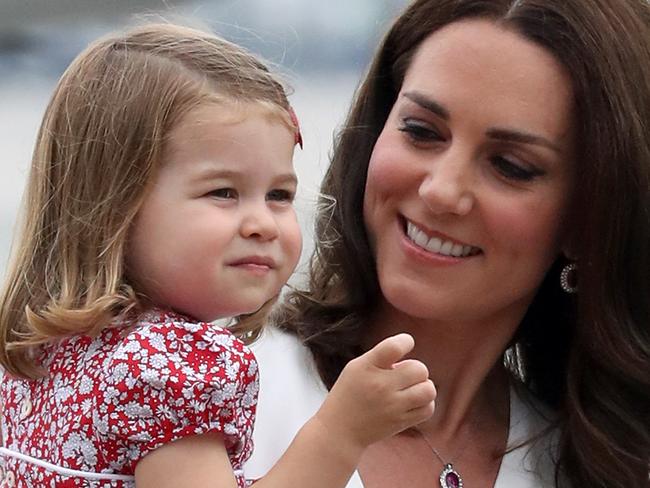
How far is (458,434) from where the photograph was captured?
7.03 ft

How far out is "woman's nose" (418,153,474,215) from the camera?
1916 mm

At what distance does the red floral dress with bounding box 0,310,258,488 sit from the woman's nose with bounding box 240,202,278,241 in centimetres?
11

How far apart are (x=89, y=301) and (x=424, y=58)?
0.78 meters

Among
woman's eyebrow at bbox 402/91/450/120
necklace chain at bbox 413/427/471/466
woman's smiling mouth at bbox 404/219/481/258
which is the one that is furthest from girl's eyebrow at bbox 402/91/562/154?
Result: necklace chain at bbox 413/427/471/466

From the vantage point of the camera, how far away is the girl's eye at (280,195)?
1555mm

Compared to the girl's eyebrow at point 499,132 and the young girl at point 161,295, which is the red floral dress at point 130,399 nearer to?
the young girl at point 161,295

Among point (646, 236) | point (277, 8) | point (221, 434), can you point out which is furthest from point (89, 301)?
point (277, 8)

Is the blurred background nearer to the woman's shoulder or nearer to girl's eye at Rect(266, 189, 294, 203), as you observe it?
the woman's shoulder

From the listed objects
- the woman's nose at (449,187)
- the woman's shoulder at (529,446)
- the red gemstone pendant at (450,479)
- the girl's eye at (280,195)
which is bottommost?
the red gemstone pendant at (450,479)

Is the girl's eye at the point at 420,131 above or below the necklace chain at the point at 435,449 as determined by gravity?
above

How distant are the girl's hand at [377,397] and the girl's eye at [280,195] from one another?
0.70ft

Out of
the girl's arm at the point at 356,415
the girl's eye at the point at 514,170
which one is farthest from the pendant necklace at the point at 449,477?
the girl's arm at the point at 356,415

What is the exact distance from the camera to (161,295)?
151cm

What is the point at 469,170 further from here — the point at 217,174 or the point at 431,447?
the point at 217,174
